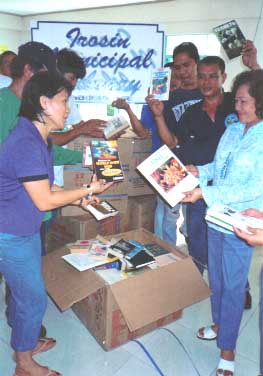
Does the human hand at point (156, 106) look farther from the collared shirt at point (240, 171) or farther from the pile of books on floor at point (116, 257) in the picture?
the pile of books on floor at point (116, 257)

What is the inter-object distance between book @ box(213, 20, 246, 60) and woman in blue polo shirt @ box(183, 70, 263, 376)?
1.09 meters

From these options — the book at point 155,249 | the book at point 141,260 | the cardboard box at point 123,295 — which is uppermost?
the book at point 141,260

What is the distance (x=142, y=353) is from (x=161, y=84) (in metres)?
1.45

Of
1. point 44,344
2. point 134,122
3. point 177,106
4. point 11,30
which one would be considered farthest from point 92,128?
point 11,30

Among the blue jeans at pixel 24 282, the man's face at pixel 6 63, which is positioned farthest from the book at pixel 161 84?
the man's face at pixel 6 63

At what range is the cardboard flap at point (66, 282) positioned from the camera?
5.08 ft

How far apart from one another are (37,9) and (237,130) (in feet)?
18.8

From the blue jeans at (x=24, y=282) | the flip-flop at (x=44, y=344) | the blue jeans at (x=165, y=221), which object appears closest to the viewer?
the blue jeans at (x=24, y=282)

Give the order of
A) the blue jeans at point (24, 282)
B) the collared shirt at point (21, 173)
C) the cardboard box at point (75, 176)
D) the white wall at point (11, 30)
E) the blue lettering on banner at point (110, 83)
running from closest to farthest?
the collared shirt at point (21, 173) < the blue jeans at point (24, 282) < the cardboard box at point (75, 176) < the blue lettering on banner at point (110, 83) < the white wall at point (11, 30)

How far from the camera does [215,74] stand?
5.84ft

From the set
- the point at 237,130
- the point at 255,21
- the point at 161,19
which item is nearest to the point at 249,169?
the point at 237,130

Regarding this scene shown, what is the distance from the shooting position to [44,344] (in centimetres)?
166

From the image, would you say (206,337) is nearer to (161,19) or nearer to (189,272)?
(189,272)

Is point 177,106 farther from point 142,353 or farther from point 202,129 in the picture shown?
point 142,353
